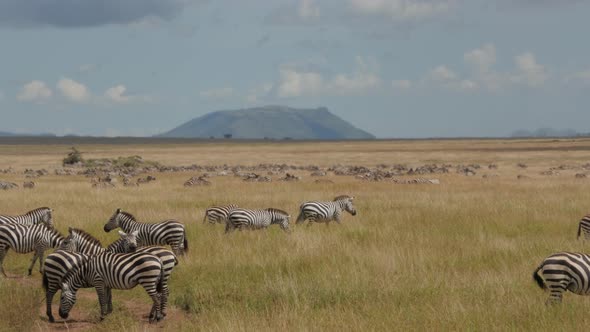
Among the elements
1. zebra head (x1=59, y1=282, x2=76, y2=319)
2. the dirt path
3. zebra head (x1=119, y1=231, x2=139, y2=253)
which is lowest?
the dirt path

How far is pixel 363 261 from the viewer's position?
12.8 m

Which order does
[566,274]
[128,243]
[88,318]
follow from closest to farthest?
[566,274] → [88,318] → [128,243]

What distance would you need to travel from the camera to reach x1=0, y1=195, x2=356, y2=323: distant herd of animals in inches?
375

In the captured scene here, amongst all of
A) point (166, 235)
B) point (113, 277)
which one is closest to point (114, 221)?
point (166, 235)

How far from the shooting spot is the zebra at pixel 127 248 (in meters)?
9.84

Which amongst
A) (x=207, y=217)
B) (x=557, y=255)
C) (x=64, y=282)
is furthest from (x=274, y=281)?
(x=207, y=217)

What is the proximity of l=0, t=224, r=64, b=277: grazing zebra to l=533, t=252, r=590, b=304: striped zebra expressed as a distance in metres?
9.79

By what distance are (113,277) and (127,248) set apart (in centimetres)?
185

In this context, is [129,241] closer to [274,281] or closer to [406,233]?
[274,281]

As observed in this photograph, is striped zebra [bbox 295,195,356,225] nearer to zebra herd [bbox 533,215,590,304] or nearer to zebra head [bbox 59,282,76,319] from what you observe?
zebra head [bbox 59,282,76,319]

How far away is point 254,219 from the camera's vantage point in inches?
671

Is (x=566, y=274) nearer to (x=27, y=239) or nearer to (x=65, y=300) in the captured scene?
(x=65, y=300)

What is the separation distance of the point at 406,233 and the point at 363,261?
13.3 feet

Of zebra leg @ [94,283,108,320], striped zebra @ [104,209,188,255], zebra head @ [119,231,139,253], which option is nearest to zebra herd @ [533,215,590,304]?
zebra leg @ [94,283,108,320]
